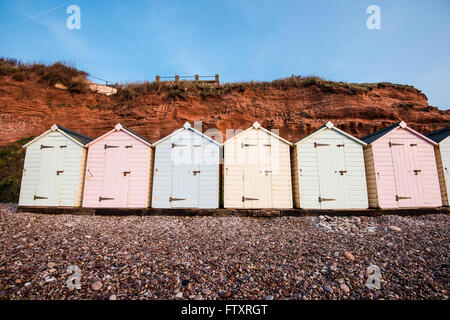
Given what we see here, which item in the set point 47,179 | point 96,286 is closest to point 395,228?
point 96,286

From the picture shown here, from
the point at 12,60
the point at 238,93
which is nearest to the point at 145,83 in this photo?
the point at 238,93

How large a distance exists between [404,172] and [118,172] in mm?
11430

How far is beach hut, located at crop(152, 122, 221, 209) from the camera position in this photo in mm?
7906

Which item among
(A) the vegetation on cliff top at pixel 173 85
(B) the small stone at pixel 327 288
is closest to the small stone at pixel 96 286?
(B) the small stone at pixel 327 288

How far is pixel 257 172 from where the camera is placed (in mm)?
8117

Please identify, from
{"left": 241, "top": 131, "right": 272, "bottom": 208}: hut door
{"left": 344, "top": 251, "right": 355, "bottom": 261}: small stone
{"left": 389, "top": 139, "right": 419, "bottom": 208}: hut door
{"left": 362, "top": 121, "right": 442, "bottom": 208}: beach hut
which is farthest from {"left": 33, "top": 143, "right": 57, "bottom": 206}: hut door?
{"left": 389, "top": 139, "right": 419, "bottom": 208}: hut door

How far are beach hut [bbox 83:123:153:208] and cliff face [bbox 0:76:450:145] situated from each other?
279 inches

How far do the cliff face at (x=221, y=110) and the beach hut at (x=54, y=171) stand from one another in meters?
7.08

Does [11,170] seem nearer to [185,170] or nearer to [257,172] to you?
[185,170]

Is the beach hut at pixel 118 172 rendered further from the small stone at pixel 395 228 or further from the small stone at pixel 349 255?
A: the small stone at pixel 395 228

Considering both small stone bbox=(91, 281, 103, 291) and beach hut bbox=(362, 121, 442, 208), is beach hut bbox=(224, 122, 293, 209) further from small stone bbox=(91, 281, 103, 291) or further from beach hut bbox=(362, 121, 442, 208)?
small stone bbox=(91, 281, 103, 291)

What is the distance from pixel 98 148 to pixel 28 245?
14.3 feet

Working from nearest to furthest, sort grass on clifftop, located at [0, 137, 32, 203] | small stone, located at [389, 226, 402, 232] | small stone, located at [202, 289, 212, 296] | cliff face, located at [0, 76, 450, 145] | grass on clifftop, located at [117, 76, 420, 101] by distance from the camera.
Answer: small stone, located at [202, 289, 212, 296] → small stone, located at [389, 226, 402, 232] → grass on clifftop, located at [0, 137, 32, 203] → cliff face, located at [0, 76, 450, 145] → grass on clifftop, located at [117, 76, 420, 101]
